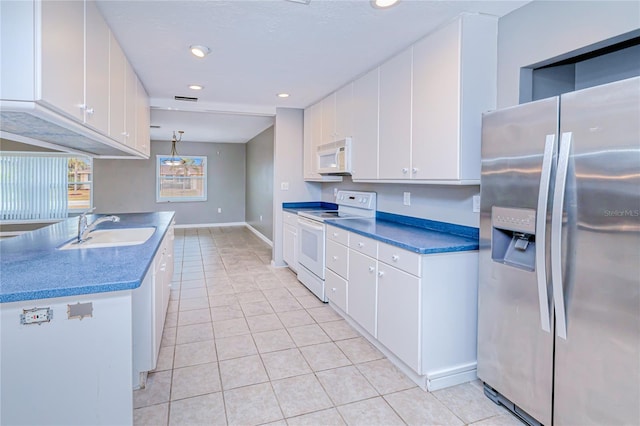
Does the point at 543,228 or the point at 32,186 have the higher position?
the point at 32,186

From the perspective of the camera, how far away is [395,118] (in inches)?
110

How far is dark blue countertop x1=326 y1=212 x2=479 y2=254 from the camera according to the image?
2.15 meters

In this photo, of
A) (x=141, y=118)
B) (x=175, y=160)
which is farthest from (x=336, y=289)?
(x=175, y=160)

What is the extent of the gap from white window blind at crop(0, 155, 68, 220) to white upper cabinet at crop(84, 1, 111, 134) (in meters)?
1.42

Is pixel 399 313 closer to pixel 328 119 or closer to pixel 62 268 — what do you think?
pixel 62 268

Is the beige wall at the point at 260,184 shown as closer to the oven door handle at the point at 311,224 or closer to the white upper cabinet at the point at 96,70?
the oven door handle at the point at 311,224

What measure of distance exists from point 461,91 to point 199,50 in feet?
6.46

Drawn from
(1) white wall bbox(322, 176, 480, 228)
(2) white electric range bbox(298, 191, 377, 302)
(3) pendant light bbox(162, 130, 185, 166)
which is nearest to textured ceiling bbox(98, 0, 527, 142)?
(1) white wall bbox(322, 176, 480, 228)

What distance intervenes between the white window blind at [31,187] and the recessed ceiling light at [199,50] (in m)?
1.75

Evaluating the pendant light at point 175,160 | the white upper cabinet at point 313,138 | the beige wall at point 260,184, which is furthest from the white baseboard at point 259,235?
the white upper cabinet at point 313,138

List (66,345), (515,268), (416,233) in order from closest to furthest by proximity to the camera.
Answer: (66,345) < (515,268) < (416,233)

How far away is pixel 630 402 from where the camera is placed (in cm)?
135

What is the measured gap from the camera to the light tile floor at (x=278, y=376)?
191cm

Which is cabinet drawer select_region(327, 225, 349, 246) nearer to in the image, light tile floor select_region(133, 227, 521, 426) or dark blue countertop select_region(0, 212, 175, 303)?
light tile floor select_region(133, 227, 521, 426)
